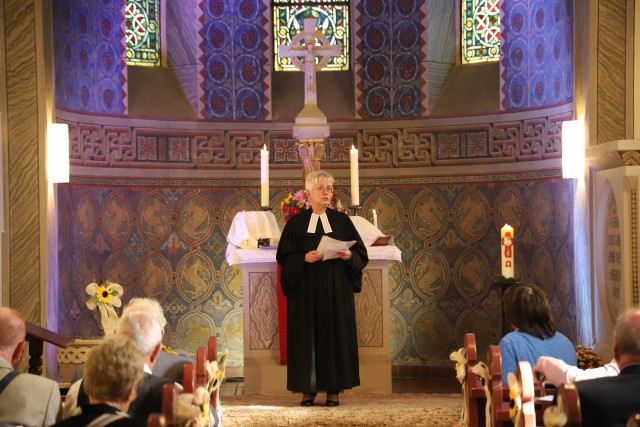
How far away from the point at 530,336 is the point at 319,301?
99.8 inches

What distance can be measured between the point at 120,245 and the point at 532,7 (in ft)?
15.4

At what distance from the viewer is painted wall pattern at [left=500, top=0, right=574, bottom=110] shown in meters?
9.39

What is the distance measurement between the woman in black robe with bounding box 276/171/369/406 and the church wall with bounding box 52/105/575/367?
3235mm

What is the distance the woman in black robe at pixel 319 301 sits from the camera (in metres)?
7.09

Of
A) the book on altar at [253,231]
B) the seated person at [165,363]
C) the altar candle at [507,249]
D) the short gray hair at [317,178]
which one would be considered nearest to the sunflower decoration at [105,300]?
the book on altar at [253,231]

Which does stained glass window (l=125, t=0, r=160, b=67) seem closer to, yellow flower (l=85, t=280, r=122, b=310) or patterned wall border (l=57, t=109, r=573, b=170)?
patterned wall border (l=57, t=109, r=573, b=170)

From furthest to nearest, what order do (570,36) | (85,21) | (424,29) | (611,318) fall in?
1. (424,29)
2. (85,21)
3. (570,36)
4. (611,318)

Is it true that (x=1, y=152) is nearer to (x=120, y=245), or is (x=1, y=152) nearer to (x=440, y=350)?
(x=120, y=245)

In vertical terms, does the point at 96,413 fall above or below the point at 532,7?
below

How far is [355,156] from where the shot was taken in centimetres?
803

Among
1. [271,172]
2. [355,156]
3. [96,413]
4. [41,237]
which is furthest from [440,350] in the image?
[96,413]

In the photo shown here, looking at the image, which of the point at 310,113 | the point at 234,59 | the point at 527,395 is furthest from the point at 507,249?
the point at 527,395

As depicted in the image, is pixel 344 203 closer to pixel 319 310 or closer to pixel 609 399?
pixel 319 310

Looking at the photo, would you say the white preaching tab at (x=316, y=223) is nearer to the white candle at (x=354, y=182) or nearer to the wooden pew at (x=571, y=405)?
the white candle at (x=354, y=182)
